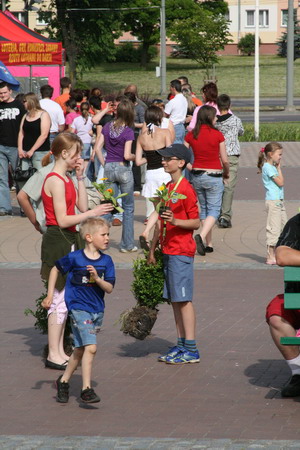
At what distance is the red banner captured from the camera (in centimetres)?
2242

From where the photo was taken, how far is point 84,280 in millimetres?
6430

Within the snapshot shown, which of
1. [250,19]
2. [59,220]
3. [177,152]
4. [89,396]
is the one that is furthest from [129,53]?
[89,396]

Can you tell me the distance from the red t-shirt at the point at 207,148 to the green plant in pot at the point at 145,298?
14.8 feet

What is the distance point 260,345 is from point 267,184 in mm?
3640

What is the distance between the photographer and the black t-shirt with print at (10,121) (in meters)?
15.1

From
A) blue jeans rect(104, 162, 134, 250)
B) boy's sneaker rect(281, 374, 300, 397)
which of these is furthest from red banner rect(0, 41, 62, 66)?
boy's sneaker rect(281, 374, 300, 397)

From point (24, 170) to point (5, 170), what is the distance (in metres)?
0.74

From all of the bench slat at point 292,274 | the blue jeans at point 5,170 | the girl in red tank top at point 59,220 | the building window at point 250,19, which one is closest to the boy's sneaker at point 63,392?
the girl in red tank top at point 59,220

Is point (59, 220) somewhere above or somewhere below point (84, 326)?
above

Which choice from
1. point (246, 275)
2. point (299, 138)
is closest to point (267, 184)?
point (246, 275)

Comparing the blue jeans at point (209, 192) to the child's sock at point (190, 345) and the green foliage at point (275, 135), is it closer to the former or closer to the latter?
the child's sock at point (190, 345)

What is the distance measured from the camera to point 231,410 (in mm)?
6211

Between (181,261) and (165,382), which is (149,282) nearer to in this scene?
(181,261)

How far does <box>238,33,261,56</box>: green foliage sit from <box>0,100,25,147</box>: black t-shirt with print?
63.4m
